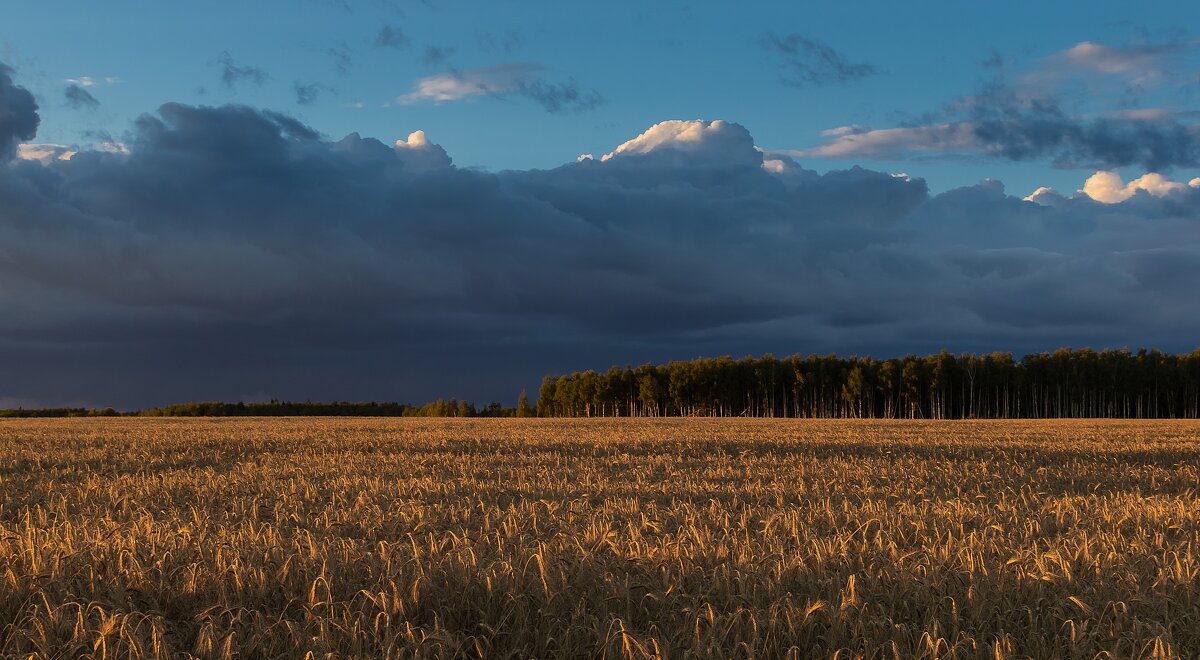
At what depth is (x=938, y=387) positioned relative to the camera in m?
141

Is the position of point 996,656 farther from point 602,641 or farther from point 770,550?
point 770,550

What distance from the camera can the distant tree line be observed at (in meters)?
142

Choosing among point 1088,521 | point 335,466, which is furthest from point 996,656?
point 335,466

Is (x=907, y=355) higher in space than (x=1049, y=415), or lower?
higher

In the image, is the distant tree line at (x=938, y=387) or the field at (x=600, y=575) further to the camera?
the distant tree line at (x=938, y=387)

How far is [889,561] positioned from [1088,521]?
5247mm

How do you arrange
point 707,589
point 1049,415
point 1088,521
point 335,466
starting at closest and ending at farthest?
point 707,589 → point 1088,521 → point 335,466 → point 1049,415

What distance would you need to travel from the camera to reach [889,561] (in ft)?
24.2

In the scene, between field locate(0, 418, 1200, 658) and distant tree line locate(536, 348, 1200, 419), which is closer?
field locate(0, 418, 1200, 658)

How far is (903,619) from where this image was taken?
6109mm

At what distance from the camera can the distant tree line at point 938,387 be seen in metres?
142

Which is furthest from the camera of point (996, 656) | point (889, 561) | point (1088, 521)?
point (1088, 521)

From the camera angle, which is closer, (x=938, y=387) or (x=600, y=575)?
(x=600, y=575)

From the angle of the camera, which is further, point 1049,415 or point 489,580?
point 1049,415
